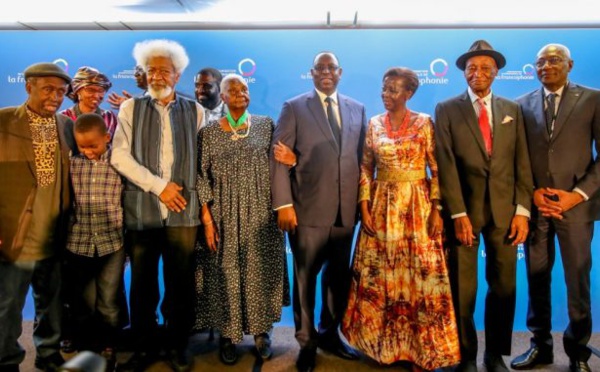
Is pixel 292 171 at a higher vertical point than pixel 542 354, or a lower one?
higher

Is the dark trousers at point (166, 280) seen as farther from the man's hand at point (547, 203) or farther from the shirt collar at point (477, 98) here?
the man's hand at point (547, 203)

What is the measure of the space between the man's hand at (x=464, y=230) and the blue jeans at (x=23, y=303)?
95.5 inches

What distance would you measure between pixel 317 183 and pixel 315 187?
28 millimetres

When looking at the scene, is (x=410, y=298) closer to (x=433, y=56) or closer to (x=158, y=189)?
(x=158, y=189)

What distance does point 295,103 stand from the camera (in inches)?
115

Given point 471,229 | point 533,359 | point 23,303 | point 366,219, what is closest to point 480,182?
point 471,229

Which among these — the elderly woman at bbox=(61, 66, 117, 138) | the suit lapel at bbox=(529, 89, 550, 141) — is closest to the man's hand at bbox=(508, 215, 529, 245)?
the suit lapel at bbox=(529, 89, 550, 141)

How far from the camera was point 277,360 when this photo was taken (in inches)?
125

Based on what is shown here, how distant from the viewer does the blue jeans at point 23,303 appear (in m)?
2.65

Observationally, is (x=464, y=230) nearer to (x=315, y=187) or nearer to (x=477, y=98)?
(x=477, y=98)

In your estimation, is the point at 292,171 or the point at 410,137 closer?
the point at 410,137

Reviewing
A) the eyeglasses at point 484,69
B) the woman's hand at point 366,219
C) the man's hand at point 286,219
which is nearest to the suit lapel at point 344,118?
the woman's hand at point 366,219

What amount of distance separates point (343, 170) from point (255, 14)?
1.78m

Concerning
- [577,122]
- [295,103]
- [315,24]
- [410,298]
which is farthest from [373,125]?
[315,24]
